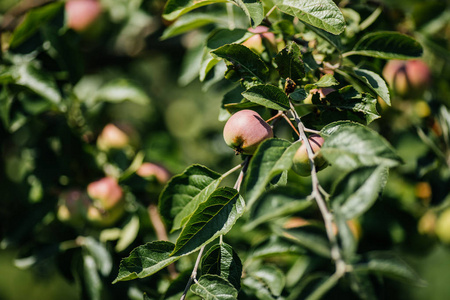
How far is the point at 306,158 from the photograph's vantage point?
31.2 inches

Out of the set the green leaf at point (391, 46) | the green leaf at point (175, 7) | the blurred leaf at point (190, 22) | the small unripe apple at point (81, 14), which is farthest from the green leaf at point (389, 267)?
the small unripe apple at point (81, 14)

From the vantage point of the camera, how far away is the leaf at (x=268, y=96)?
2.66ft

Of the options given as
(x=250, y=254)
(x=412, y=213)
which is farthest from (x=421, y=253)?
(x=250, y=254)

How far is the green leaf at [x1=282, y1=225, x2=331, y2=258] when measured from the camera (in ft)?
2.71

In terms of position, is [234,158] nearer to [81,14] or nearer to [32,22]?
[81,14]

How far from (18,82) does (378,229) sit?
4.55ft

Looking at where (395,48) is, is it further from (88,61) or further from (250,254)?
(88,61)

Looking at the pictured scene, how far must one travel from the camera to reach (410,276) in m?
0.67

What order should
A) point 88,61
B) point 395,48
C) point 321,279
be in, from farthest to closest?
point 88,61 → point 395,48 → point 321,279

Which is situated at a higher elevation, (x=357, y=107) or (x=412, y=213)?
(x=357, y=107)

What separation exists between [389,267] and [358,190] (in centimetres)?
15

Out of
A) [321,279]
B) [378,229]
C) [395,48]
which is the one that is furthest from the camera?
[378,229]

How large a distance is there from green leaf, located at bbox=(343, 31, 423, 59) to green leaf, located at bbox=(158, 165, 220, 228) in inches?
19.8

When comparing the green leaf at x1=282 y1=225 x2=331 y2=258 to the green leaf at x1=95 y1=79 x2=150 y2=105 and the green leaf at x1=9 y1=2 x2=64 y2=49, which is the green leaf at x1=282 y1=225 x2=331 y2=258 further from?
the green leaf at x1=9 y1=2 x2=64 y2=49
